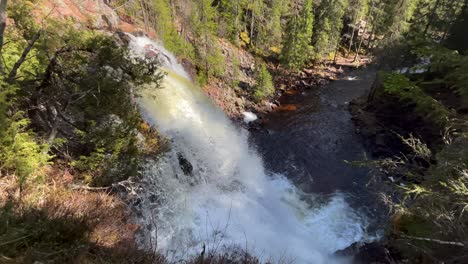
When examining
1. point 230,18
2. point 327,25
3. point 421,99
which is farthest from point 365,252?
point 327,25

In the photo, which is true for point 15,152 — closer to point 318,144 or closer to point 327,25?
point 318,144

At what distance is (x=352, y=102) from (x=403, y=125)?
6261 mm

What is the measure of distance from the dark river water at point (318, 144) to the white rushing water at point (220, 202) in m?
0.92

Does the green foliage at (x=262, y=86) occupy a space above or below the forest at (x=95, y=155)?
below

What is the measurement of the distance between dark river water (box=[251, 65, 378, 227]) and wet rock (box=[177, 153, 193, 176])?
5730mm

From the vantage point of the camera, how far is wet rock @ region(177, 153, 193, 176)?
1234cm

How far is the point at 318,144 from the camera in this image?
774 inches

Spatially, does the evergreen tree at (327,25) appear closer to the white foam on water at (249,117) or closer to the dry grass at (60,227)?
the white foam on water at (249,117)

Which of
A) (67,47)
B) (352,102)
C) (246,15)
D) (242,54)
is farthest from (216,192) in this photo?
(246,15)

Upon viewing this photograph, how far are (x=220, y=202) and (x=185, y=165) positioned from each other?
7.17 ft

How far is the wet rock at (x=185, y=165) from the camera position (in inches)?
486

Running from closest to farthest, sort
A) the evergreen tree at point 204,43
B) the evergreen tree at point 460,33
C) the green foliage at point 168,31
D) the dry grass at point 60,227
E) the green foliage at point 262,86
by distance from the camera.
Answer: the dry grass at point 60,227 → the evergreen tree at point 460,33 → the green foliage at point 168,31 → the evergreen tree at point 204,43 → the green foliage at point 262,86

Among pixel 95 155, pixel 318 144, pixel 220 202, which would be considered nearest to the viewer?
pixel 95 155

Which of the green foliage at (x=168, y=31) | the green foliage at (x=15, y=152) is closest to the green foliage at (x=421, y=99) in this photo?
the green foliage at (x=15, y=152)
